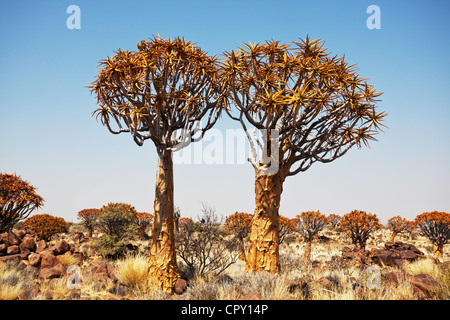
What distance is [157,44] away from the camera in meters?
9.66

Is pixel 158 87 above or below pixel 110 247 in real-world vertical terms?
above

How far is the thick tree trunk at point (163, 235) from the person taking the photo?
9344mm

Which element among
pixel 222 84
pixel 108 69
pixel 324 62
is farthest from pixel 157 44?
pixel 324 62

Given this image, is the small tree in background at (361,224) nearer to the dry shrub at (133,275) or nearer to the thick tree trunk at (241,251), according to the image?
the thick tree trunk at (241,251)

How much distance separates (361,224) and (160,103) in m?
15.3

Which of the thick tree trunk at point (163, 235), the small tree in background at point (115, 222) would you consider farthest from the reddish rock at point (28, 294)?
the small tree in background at point (115, 222)

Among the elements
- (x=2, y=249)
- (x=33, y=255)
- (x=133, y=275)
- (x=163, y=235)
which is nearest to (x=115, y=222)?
(x=33, y=255)

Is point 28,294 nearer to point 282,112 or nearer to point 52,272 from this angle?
point 52,272

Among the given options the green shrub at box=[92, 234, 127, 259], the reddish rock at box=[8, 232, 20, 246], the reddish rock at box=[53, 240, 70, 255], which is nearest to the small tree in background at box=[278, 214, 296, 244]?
the green shrub at box=[92, 234, 127, 259]

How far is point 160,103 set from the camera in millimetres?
9352

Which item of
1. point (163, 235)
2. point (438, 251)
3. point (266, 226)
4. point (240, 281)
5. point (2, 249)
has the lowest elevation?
point (438, 251)

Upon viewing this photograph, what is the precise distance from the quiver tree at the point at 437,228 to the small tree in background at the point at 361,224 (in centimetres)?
504
